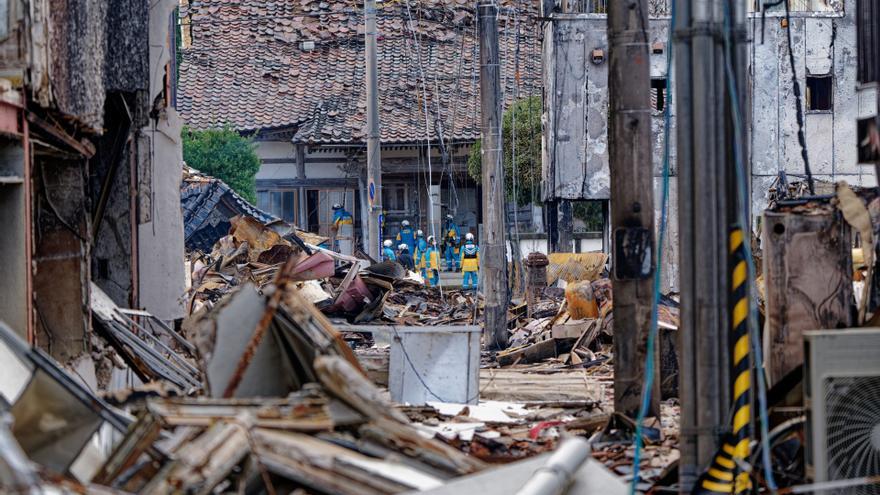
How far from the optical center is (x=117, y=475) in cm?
559

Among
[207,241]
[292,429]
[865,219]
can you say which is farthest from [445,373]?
[207,241]

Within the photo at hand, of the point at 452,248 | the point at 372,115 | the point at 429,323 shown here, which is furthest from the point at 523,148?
the point at 429,323

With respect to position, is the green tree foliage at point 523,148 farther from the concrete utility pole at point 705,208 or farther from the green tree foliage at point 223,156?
the concrete utility pole at point 705,208

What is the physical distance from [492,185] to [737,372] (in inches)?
493

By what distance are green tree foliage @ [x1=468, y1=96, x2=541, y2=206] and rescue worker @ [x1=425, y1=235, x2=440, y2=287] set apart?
367 cm

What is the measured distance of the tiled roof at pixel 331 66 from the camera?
43.7m

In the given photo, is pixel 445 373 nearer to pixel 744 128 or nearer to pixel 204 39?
pixel 744 128

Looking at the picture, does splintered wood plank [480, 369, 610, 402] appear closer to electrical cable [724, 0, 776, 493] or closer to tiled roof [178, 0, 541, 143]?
electrical cable [724, 0, 776, 493]

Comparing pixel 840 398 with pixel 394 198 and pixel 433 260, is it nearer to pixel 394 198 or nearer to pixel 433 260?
pixel 433 260

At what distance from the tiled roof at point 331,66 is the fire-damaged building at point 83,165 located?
27.4 metres

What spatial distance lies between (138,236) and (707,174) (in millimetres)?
8680

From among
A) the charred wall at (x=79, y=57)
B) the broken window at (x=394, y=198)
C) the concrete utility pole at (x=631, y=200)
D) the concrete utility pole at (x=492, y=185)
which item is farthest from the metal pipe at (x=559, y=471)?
the broken window at (x=394, y=198)

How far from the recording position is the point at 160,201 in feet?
49.8

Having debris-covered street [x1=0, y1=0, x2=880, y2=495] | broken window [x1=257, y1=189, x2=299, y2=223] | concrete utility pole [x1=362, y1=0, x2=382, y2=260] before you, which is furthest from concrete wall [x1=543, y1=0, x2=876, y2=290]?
broken window [x1=257, y1=189, x2=299, y2=223]
